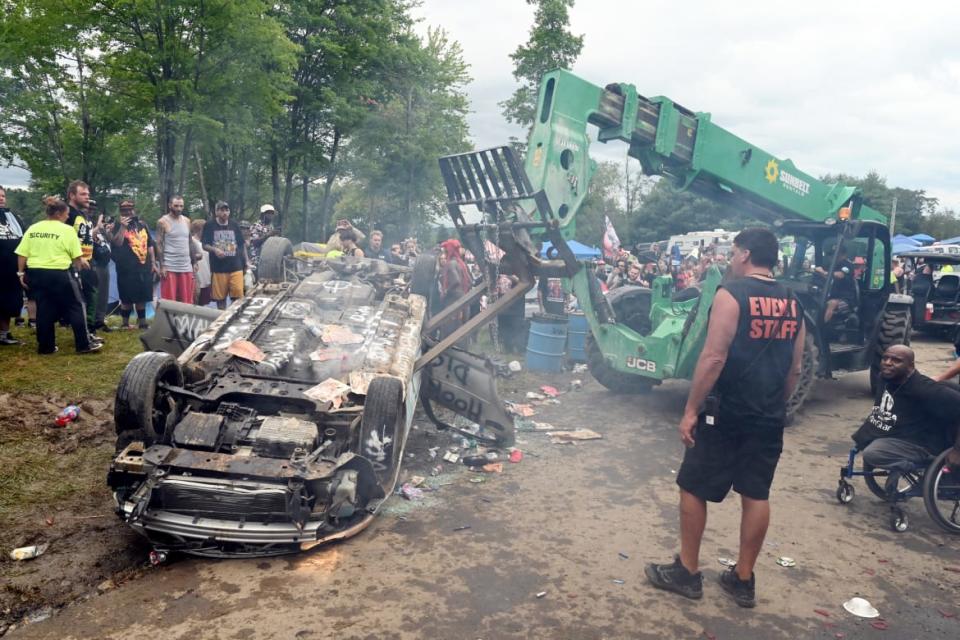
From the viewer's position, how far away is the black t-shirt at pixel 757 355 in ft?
10.8

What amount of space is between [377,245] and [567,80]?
5.30 meters

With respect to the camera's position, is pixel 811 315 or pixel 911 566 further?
pixel 811 315

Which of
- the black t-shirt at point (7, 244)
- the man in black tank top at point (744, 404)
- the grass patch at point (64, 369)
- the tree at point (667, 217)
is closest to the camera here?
the man in black tank top at point (744, 404)

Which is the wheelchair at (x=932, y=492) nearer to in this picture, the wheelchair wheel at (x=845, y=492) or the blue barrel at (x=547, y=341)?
the wheelchair wheel at (x=845, y=492)

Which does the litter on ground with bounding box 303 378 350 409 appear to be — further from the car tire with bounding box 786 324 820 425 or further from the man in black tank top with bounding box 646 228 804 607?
the car tire with bounding box 786 324 820 425

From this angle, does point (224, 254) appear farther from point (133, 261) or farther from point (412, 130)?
point (412, 130)

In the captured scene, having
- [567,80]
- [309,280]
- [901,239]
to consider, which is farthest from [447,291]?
[901,239]

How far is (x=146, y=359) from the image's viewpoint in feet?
13.0

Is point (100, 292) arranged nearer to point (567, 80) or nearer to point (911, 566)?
point (567, 80)

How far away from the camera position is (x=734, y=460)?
3.36 m

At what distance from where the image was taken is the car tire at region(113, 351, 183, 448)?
3.85 metres

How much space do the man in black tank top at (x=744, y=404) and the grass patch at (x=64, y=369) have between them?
215 inches

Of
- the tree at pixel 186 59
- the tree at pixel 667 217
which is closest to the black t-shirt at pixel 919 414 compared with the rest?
the tree at pixel 186 59

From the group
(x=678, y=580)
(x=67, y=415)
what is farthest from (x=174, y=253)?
(x=678, y=580)
